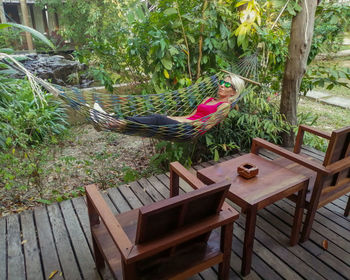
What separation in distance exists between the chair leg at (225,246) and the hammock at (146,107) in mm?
832

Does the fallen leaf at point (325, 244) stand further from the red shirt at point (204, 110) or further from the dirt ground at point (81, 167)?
the dirt ground at point (81, 167)

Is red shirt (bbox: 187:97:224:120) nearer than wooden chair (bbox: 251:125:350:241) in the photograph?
No

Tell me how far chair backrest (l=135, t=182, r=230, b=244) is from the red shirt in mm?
1410

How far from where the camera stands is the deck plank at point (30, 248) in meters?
1.44

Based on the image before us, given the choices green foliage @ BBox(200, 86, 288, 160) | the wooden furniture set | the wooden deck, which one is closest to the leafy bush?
green foliage @ BBox(200, 86, 288, 160)

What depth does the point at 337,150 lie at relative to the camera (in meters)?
1.46

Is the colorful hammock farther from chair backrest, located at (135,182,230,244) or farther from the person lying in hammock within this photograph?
chair backrest, located at (135,182,230,244)

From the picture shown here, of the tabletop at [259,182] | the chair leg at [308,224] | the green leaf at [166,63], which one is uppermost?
the green leaf at [166,63]

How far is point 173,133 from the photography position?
188cm

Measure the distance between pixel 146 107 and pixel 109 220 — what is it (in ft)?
4.18

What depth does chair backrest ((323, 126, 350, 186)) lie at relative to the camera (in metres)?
1.39

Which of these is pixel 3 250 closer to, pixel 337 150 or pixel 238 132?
pixel 337 150

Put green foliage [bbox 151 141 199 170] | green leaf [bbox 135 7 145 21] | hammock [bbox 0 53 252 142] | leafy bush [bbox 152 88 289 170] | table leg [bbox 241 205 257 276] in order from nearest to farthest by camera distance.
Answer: table leg [bbox 241 205 257 276] < hammock [bbox 0 53 252 142] < green leaf [bbox 135 7 145 21] < green foliage [bbox 151 141 199 170] < leafy bush [bbox 152 88 289 170]

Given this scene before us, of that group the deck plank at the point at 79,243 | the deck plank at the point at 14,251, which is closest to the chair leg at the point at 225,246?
the deck plank at the point at 79,243
